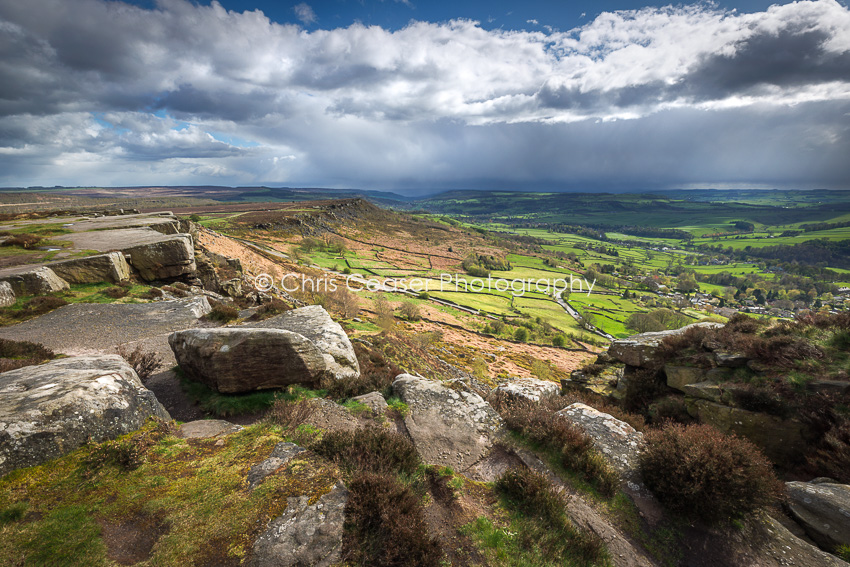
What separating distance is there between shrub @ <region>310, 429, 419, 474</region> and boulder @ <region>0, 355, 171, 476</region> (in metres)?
3.92

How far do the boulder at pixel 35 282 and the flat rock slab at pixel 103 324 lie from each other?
1.81m

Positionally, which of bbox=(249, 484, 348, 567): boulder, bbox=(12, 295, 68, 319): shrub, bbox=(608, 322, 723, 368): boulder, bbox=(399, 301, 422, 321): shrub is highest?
bbox=(12, 295, 68, 319): shrub

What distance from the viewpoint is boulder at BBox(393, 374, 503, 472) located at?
838 centimetres

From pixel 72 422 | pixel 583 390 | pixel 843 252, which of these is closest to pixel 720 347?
pixel 583 390

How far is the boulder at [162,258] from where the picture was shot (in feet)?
62.7

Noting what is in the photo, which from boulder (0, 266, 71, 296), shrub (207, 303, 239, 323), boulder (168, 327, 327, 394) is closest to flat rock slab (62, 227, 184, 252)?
boulder (0, 266, 71, 296)

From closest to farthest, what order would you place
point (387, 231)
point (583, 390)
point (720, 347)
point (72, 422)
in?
1. point (72, 422)
2. point (720, 347)
3. point (583, 390)
4. point (387, 231)

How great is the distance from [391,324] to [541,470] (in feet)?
92.7

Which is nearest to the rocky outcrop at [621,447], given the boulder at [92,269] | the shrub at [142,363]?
the shrub at [142,363]

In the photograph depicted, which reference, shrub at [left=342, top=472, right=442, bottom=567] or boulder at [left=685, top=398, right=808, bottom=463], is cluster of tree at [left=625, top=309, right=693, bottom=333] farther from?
shrub at [left=342, top=472, right=442, bottom=567]

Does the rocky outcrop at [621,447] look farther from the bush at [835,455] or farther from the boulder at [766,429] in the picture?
the bush at [835,455]

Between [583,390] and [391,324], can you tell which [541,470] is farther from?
[391,324]

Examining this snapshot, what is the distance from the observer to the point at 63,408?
5.76m

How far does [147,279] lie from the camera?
19438 mm
